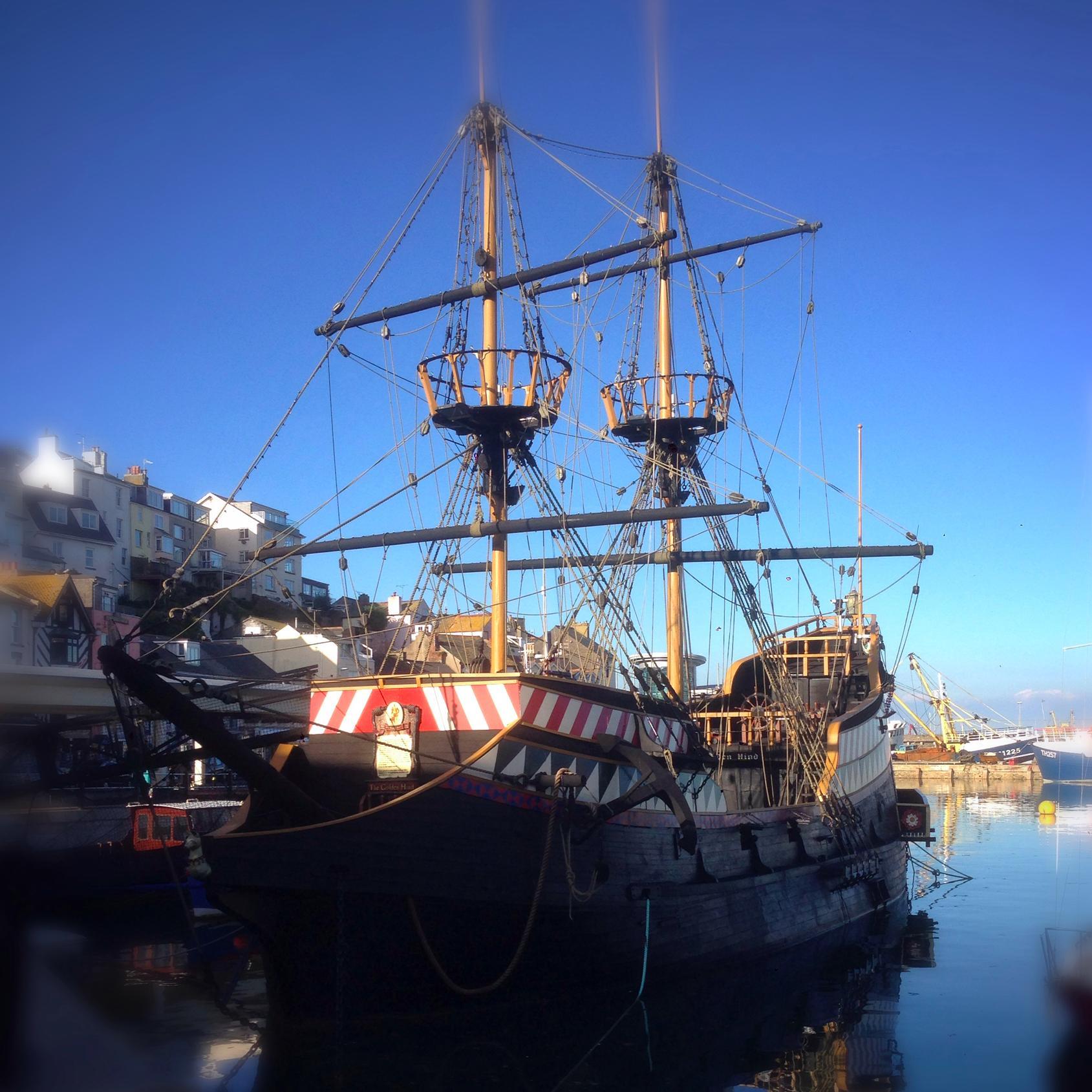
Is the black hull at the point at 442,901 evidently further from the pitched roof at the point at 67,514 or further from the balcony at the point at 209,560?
the balcony at the point at 209,560

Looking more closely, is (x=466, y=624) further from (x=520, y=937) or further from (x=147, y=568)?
(x=147, y=568)

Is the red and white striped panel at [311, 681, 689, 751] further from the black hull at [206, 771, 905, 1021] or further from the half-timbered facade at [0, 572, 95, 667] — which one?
the half-timbered facade at [0, 572, 95, 667]

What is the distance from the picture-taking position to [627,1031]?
13.7 metres

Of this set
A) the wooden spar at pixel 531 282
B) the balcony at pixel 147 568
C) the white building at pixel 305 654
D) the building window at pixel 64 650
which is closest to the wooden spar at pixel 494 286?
the wooden spar at pixel 531 282

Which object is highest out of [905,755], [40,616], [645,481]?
[645,481]

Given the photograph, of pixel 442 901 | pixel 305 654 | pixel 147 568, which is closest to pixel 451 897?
pixel 442 901

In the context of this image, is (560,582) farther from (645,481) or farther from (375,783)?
(645,481)

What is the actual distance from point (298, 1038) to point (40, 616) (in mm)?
5538

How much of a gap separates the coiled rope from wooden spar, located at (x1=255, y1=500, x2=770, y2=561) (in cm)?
559

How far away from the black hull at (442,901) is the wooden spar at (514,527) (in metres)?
5.40

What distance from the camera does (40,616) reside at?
12.2 meters

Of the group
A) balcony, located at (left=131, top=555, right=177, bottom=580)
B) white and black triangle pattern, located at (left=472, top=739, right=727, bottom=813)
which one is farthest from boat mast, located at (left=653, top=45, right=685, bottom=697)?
balcony, located at (left=131, top=555, right=177, bottom=580)

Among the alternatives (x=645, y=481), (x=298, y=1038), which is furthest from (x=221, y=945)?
(x=645, y=481)

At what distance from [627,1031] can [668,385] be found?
1811 cm
